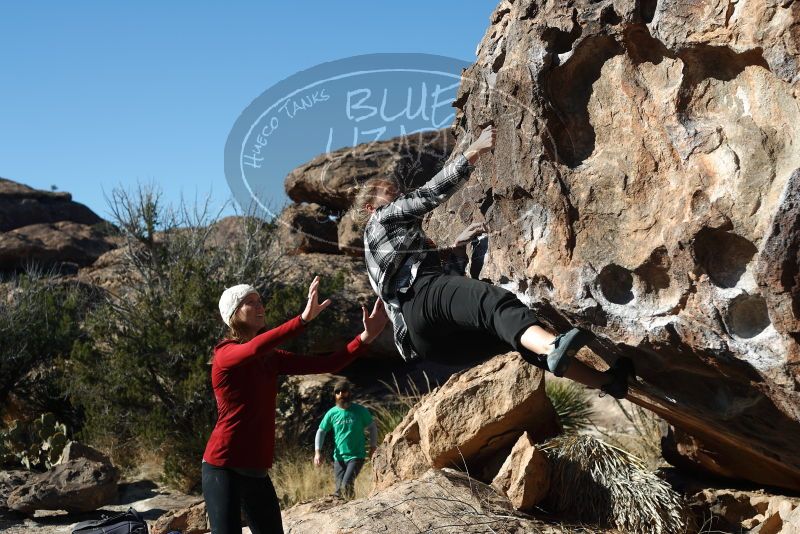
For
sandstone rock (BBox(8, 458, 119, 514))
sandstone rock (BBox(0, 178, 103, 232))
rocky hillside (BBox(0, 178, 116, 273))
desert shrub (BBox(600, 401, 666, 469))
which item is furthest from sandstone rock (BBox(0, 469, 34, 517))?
sandstone rock (BBox(0, 178, 103, 232))

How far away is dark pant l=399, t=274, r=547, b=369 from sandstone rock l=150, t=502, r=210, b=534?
12.2ft

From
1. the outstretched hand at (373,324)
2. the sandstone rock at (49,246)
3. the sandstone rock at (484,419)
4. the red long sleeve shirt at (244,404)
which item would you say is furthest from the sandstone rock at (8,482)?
the sandstone rock at (49,246)

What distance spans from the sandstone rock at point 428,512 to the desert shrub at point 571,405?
398cm

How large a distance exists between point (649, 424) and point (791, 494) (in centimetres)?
356

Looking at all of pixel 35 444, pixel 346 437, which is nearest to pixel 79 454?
pixel 35 444

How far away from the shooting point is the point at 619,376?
15.8 feet

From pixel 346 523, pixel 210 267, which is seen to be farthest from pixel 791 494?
pixel 210 267

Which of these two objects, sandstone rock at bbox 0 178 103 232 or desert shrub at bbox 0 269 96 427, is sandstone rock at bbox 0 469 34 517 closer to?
desert shrub at bbox 0 269 96 427

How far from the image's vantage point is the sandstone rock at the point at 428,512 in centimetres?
583

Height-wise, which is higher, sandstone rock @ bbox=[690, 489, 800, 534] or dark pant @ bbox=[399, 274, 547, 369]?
dark pant @ bbox=[399, 274, 547, 369]

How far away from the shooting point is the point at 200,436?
13.7 metres

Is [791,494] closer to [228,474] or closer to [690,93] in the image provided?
[690,93]

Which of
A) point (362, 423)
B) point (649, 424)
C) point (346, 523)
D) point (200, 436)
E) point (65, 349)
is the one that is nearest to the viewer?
point (346, 523)

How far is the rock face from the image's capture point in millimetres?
4137
